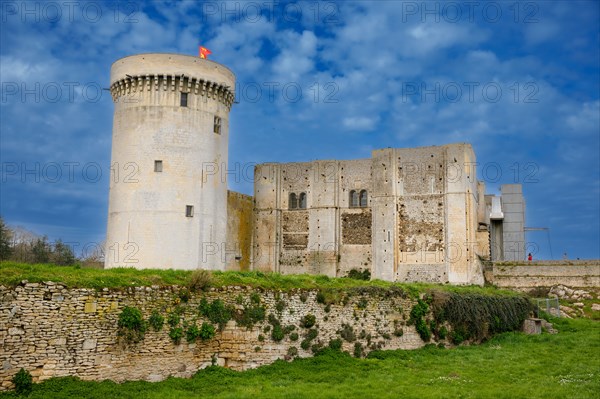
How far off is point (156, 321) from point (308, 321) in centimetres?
523

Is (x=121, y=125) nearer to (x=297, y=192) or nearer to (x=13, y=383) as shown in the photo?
(x=297, y=192)

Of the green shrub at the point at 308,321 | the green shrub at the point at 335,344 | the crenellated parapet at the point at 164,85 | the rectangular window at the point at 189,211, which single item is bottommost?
the green shrub at the point at 335,344

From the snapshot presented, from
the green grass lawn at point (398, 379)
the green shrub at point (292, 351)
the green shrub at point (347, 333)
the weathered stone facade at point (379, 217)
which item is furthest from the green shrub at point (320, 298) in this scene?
the weathered stone facade at point (379, 217)

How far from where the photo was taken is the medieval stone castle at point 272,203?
32.5m

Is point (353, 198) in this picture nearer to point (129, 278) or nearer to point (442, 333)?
point (442, 333)

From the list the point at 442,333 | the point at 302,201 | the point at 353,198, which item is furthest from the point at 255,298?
the point at 302,201

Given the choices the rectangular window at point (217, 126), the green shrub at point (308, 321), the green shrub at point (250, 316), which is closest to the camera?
the green shrub at point (250, 316)

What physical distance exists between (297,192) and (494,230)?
51.6ft

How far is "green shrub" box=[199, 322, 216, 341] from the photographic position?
17.5 meters

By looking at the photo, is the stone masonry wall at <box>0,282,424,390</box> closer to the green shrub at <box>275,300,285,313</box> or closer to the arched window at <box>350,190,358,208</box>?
the green shrub at <box>275,300,285,313</box>

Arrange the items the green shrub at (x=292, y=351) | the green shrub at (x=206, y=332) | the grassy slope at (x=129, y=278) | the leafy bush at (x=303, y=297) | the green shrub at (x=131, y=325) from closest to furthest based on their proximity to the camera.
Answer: the grassy slope at (x=129, y=278)
the green shrub at (x=131, y=325)
the green shrub at (x=206, y=332)
the green shrub at (x=292, y=351)
the leafy bush at (x=303, y=297)

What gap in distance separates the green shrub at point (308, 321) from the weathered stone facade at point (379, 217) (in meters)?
19.7

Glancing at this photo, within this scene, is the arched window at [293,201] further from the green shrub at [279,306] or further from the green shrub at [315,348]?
the green shrub at [279,306]

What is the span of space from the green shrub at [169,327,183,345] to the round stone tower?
15100mm
